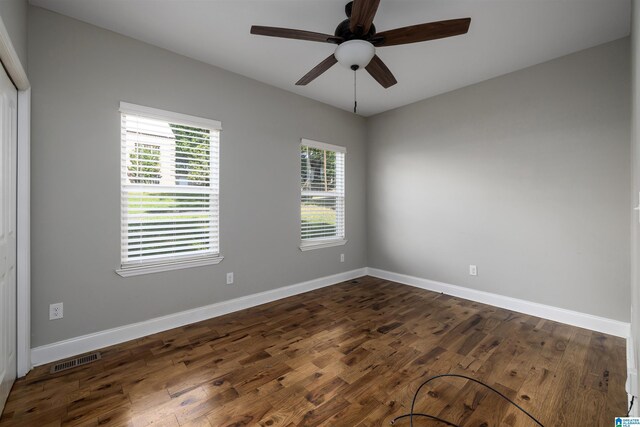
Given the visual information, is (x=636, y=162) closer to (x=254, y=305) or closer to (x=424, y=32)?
(x=424, y=32)

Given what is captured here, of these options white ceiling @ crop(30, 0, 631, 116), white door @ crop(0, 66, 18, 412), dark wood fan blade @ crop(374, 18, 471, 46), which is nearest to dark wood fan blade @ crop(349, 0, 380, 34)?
dark wood fan blade @ crop(374, 18, 471, 46)

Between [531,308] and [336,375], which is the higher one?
[531,308]

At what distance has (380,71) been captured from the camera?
234 cm

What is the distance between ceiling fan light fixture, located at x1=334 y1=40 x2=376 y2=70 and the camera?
1938mm

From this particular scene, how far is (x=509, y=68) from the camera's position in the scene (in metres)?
3.11

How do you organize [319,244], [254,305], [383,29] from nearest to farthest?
[383,29]
[254,305]
[319,244]

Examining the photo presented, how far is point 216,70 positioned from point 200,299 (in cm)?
245

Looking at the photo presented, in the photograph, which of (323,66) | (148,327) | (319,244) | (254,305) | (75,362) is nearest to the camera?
(75,362)

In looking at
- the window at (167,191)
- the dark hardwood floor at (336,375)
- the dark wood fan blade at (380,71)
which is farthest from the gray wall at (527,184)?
the window at (167,191)

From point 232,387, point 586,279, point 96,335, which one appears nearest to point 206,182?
point 96,335

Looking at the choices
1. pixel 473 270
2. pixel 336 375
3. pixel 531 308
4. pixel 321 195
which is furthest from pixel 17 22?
pixel 531 308

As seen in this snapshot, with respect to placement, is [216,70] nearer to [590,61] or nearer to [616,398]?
[590,61]

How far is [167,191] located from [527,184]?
3.79 m

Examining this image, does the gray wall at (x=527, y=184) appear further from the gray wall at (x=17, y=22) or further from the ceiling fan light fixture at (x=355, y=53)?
the gray wall at (x=17, y=22)
